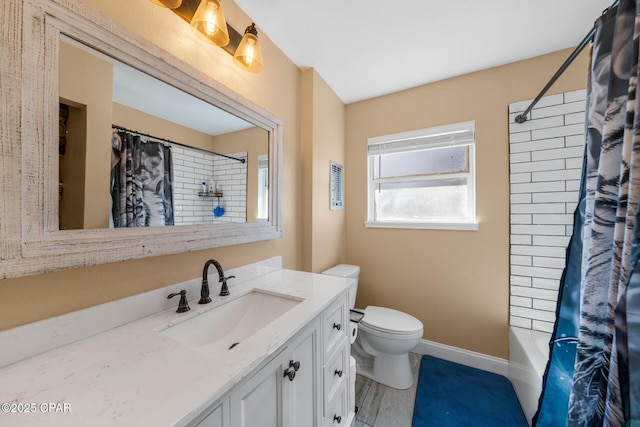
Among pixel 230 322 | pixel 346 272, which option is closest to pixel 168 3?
pixel 230 322

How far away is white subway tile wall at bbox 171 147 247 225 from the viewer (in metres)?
A: 0.95

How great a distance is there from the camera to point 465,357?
1.80m

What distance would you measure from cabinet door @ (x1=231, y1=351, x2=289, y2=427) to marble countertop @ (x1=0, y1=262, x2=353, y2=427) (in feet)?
0.21

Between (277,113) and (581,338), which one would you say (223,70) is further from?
(581,338)

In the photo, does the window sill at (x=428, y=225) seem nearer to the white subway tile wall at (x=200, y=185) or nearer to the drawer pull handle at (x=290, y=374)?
the white subway tile wall at (x=200, y=185)

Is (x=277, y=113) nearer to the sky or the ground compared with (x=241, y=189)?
nearer to the sky

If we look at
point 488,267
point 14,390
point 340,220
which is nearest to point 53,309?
point 14,390

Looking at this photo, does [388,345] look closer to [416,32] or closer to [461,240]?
[461,240]

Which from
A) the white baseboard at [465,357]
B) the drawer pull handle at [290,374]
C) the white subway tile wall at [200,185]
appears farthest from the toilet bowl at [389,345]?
the white subway tile wall at [200,185]

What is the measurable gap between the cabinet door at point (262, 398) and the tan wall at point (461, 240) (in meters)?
1.59

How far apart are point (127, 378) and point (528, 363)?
76.5 inches

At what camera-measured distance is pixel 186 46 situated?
3.20ft

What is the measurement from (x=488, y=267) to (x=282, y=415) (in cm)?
177

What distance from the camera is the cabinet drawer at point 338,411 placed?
0.99 m
